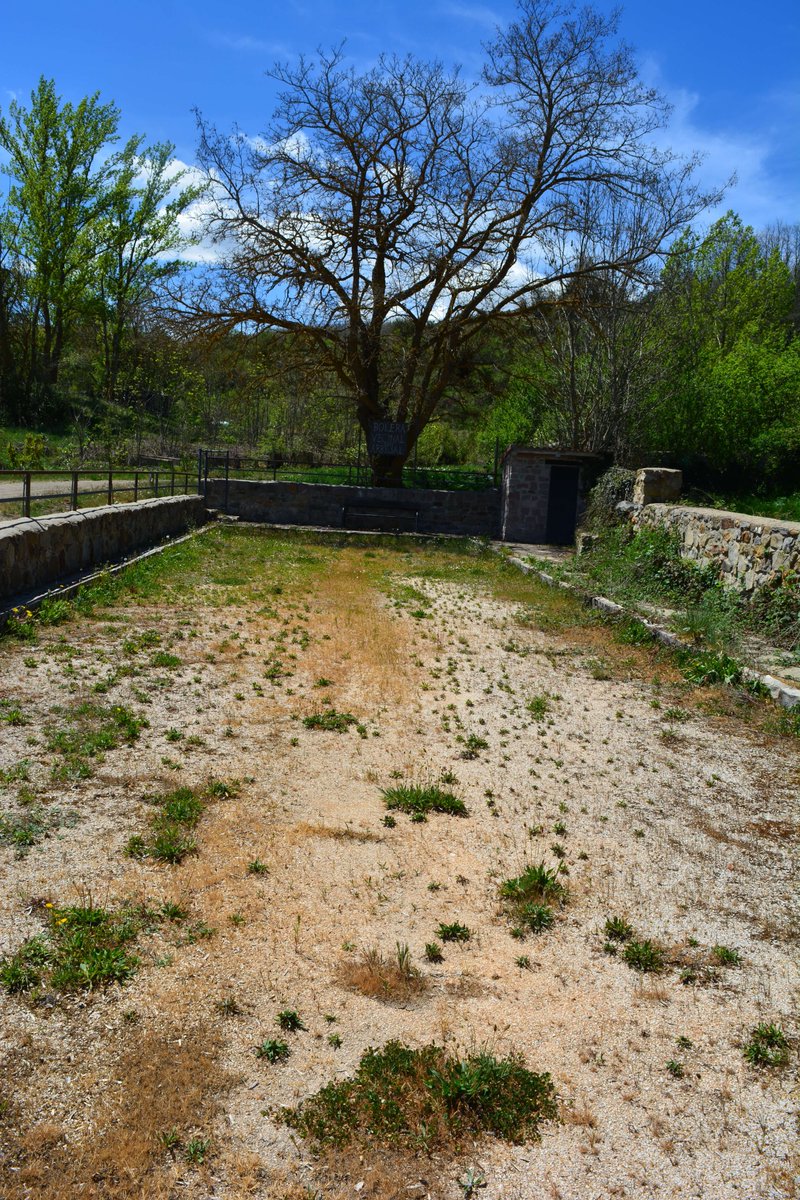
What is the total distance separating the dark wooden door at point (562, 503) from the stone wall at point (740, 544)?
7041 mm

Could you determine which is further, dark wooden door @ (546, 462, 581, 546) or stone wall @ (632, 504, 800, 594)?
dark wooden door @ (546, 462, 581, 546)

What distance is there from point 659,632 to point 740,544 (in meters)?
2.22

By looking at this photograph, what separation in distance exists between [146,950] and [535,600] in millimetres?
9874

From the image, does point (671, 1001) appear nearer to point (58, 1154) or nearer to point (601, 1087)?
point (601, 1087)

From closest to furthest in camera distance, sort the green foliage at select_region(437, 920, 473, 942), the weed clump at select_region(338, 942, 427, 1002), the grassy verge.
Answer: the weed clump at select_region(338, 942, 427, 1002)
the green foliage at select_region(437, 920, 473, 942)
the grassy verge

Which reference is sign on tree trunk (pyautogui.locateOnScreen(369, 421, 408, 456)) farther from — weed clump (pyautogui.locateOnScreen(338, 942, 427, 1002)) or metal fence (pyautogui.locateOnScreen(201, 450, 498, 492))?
weed clump (pyautogui.locateOnScreen(338, 942, 427, 1002))

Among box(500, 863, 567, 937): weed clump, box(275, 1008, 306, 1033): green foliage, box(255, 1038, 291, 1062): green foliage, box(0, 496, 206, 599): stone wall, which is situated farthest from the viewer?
box(0, 496, 206, 599): stone wall

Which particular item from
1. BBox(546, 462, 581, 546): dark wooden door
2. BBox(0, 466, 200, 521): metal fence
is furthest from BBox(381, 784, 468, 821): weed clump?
BBox(546, 462, 581, 546): dark wooden door

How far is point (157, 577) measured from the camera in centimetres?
1185

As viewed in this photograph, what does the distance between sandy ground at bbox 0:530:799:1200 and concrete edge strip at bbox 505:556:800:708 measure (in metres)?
0.56

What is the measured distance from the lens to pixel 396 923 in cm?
387

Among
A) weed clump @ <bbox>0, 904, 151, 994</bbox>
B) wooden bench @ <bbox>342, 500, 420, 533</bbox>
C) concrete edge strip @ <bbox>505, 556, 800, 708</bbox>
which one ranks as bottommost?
A: weed clump @ <bbox>0, 904, 151, 994</bbox>

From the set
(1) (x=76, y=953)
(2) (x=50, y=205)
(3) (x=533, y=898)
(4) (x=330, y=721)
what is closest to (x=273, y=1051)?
(1) (x=76, y=953)

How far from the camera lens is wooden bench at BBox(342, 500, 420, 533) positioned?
22953mm
